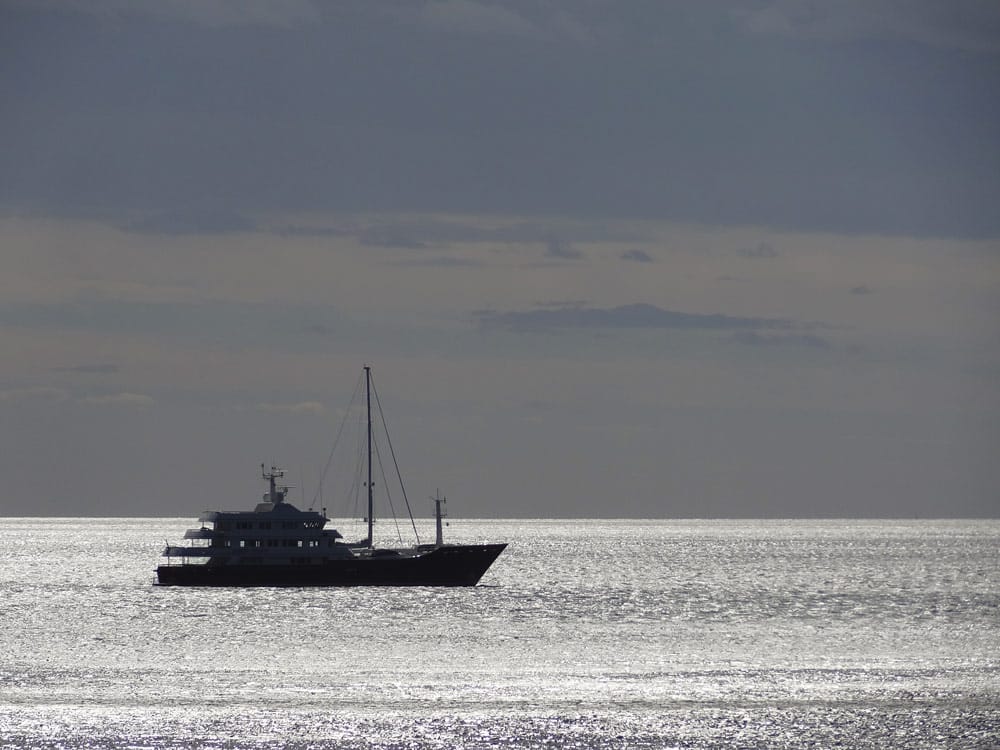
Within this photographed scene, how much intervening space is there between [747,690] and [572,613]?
4242 cm

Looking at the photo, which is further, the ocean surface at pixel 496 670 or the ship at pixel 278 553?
the ship at pixel 278 553

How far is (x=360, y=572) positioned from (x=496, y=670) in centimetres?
4628

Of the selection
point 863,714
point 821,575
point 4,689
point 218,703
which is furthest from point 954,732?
point 821,575

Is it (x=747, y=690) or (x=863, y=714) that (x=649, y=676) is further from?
(x=863, y=714)

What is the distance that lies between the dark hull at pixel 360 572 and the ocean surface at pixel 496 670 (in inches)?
60.9

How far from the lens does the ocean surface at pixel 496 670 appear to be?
5003 centimetres

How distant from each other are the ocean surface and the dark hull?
155 cm

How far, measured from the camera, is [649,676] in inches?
2554

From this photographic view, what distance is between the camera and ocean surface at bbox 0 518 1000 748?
5003 centimetres

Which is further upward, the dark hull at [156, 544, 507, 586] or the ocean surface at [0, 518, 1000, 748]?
the dark hull at [156, 544, 507, 586]

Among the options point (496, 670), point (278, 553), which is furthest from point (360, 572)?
point (496, 670)

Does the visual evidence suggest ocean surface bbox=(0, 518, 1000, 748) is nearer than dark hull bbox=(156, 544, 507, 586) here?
Yes

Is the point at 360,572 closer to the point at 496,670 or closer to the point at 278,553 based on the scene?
the point at 278,553

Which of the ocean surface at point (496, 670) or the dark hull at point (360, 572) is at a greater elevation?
the dark hull at point (360, 572)
